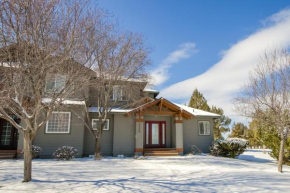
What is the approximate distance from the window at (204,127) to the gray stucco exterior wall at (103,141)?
25.8 feet

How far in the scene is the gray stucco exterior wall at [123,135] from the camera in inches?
559

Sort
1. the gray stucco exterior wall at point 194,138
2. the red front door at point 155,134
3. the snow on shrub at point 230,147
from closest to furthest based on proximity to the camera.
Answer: the snow on shrub at point 230,147, the red front door at point 155,134, the gray stucco exterior wall at point 194,138

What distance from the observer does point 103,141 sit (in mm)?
14305

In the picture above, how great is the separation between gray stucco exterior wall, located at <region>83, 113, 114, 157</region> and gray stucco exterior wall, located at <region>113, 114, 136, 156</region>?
0.42 metres

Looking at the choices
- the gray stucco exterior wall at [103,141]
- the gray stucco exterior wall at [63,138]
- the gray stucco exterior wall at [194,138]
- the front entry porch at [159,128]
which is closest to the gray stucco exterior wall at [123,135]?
the gray stucco exterior wall at [103,141]

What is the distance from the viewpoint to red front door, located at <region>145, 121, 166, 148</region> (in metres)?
15.7

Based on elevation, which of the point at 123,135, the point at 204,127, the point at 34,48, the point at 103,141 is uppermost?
the point at 34,48

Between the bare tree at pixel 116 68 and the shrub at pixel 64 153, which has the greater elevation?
the bare tree at pixel 116 68

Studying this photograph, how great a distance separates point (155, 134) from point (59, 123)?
7.61 metres

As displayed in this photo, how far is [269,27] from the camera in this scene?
32.5 feet

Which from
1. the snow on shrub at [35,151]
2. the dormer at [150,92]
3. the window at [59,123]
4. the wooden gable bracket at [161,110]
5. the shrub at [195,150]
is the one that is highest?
the dormer at [150,92]

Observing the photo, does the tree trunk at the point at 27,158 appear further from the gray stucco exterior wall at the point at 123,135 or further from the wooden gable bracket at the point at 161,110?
the gray stucco exterior wall at the point at 123,135

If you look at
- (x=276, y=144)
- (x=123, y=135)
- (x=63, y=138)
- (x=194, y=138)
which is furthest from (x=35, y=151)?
(x=276, y=144)

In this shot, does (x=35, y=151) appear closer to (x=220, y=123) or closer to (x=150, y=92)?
(x=150, y=92)
